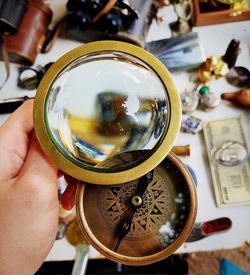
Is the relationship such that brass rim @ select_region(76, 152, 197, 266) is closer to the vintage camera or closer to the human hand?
the human hand

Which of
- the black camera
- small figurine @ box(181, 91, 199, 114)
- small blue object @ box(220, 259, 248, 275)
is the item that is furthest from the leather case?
small blue object @ box(220, 259, 248, 275)

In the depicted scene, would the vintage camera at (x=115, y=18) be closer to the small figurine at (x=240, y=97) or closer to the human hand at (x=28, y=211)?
the small figurine at (x=240, y=97)

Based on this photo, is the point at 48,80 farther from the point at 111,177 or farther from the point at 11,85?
the point at 11,85

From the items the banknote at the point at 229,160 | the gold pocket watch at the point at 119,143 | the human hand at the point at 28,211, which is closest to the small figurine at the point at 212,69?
the banknote at the point at 229,160

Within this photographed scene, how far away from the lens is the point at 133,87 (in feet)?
2.30

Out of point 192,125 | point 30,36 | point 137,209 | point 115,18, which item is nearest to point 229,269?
point 192,125

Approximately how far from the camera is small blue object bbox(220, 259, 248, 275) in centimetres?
112

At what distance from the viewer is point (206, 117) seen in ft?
3.92

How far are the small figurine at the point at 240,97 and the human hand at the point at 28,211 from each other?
652 mm

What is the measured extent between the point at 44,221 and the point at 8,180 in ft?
0.35

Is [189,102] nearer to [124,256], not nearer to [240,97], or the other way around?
[240,97]

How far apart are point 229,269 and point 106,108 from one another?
716 millimetres

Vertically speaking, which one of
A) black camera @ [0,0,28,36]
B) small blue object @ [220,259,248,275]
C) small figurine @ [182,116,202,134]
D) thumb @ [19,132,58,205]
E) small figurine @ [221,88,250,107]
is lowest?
small blue object @ [220,259,248,275]

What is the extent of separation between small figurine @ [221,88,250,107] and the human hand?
2.14ft
